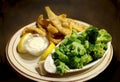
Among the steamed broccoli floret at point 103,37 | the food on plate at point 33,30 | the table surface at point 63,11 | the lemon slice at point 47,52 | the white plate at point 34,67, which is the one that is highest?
the table surface at point 63,11

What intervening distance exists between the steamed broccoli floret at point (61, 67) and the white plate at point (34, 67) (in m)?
0.06

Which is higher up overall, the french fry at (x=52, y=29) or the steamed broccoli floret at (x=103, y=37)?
the french fry at (x=52, y=29)

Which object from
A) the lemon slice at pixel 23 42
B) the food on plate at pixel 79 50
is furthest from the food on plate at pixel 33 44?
the food on plate at pixel 79 50

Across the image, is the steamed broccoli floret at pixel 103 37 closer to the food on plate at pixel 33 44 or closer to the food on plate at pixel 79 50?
the food on plate at pixel 79 50

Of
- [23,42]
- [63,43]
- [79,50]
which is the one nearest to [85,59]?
[79,50]

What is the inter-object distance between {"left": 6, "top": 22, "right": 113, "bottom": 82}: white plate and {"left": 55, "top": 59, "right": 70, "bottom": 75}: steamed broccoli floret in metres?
0.06

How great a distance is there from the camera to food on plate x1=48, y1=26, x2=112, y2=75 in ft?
4.10

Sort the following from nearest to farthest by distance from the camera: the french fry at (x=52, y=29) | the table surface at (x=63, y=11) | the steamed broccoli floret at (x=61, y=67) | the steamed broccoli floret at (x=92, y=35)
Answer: the steamed broccoli floret at (x=61, y=67), the steamed broccoli floret at (x=92, y=35), the french fry at (x=52, y=29), the table surface at (x=63, y=11)

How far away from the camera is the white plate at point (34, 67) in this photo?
1285mm

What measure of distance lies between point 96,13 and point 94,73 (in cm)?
71

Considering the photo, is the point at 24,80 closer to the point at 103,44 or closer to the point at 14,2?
the point at 103,44

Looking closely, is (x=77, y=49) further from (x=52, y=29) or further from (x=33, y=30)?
(x=33, y=30)

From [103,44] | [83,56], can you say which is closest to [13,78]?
[83,56]

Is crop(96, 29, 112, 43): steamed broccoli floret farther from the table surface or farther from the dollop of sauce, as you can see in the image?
the dollop of sauce
